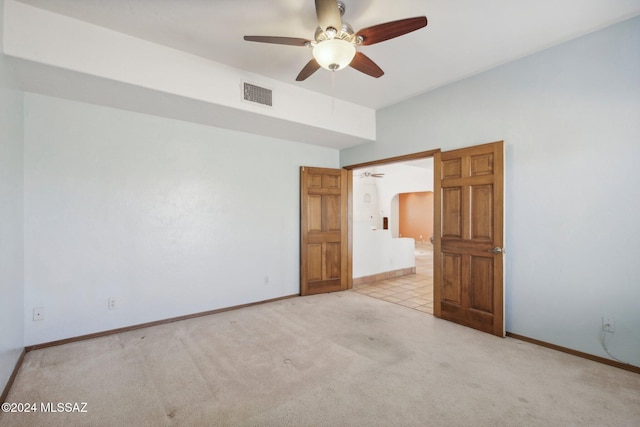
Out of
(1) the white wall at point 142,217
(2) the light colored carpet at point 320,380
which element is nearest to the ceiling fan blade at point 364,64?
(1) the white wall at point 142,217

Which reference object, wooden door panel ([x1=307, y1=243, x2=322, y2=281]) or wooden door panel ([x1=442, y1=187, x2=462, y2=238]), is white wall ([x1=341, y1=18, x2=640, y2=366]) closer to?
wooden door panel ([x1=442, y1=187, x2=462, y2=238])

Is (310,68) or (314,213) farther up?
(310,68)

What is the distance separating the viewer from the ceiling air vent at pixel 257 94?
3354 millimetres

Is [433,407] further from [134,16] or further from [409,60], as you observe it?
[134,16]

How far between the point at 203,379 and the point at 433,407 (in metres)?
1.76

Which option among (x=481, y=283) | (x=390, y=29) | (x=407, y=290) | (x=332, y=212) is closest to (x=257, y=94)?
(x=390, y=29)

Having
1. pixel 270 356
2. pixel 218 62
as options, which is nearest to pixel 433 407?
pixel 270 356

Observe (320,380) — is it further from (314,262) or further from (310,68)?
(310,68)

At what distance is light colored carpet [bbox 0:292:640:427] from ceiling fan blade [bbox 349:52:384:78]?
2625 millimetres

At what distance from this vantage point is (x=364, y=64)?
2551 mm

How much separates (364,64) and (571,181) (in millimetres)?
2239

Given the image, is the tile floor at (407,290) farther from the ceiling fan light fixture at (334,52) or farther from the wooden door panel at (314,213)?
the ceiling fan light fixture at (334,52)

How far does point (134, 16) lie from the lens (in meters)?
2.45

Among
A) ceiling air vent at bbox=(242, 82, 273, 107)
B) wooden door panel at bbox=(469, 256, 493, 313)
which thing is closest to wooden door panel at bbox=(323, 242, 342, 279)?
wooden door panel at bbox=(469, 256, 493, 313)
